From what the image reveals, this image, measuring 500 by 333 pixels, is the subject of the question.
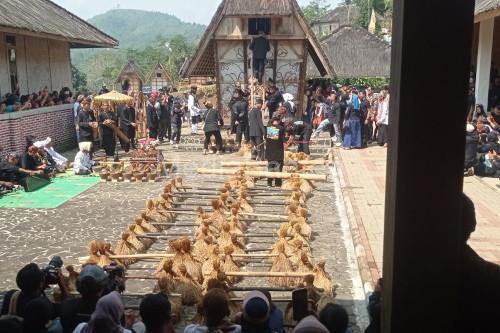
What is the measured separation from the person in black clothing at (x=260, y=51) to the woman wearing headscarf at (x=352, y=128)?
3883 millimetres

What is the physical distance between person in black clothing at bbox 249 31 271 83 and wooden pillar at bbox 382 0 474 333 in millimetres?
17369

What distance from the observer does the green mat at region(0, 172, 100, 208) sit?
11000 millimetres

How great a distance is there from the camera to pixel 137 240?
8023 mm

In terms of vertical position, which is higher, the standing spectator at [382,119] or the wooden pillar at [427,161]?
the wooden pillar at [427,161]

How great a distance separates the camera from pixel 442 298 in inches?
73.5

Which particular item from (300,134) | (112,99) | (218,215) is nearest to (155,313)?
(218,215)

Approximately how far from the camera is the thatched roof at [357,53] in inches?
1302

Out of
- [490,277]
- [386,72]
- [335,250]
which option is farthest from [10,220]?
[386,72]

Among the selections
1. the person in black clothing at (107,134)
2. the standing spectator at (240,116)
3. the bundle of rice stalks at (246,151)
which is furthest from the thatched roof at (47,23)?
the bundle of rice stalks at (246,151)

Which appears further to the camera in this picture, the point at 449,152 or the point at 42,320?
the point at 42,320

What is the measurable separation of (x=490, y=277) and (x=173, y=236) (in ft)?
21.6

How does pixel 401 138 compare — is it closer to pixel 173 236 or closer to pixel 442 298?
pixel 442 298

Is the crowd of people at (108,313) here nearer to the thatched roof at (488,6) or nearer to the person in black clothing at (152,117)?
the thatched roof at (488,6)

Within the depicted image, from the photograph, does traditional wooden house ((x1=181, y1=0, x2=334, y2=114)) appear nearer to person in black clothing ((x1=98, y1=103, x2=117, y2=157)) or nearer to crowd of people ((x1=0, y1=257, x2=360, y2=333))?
person in black clothing ((x1=98, y1=103, x2=117, y2=157))
